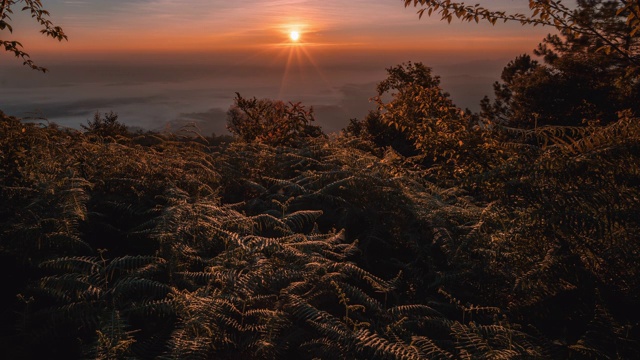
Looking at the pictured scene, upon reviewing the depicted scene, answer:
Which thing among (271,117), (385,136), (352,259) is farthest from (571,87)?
(352,259)

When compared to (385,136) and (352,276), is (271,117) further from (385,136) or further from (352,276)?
(352,276)

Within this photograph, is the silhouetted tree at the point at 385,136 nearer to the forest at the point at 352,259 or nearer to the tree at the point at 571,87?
the forest at the point at 352,259

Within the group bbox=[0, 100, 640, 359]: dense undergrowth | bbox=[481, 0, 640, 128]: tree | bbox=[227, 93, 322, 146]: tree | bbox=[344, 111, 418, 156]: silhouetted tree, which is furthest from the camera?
bbox=[481, 0, 640, 128]: tree

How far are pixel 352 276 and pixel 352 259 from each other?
2.62 feet

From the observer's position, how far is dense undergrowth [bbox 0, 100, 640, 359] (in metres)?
2.95

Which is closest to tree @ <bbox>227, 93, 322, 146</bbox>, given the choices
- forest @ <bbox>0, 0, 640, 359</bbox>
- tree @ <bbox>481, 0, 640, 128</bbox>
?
forest @ <bbox>0, 0, 640, 359</bbox>

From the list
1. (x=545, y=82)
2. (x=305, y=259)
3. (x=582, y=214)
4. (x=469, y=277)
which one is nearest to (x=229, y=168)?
(x=305, y=259)

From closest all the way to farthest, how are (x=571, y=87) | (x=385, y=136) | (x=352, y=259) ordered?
(x=352, y=259), (x=385, y=136), (x=571, y=87)

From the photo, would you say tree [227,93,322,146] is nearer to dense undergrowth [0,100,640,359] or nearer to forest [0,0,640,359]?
forest [0,0,640,359]

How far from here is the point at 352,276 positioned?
155 inches

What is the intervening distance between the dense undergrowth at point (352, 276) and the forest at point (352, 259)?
0.06ft

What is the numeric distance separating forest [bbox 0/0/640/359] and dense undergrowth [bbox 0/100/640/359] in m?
0.02

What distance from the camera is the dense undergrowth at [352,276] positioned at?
9.66ft

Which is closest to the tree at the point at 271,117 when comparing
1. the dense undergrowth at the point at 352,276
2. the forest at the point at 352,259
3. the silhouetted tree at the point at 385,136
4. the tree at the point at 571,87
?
the silhouetted tree at the point at 385,136
